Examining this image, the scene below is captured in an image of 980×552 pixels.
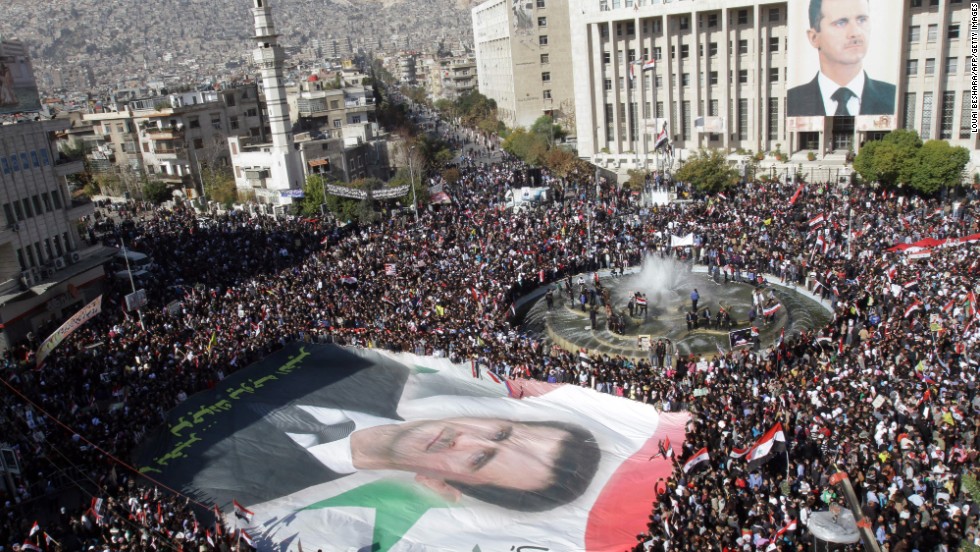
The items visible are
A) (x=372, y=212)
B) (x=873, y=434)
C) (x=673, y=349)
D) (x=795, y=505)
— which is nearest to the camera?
(x=795, y=505)

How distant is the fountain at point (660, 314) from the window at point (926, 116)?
2368cm

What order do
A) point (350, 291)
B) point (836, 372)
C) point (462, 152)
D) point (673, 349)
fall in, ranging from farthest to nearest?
point (462, 152) → point (350, 291) → point (673, 349) → point (836, 372)

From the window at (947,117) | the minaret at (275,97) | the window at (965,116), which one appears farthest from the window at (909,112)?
the minaret at (275,97)

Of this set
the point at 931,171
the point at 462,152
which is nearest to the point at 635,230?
the point at 931,171

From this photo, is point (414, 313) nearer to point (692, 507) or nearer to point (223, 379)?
point (223, 379)

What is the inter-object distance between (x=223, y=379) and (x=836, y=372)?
21180 millimetres

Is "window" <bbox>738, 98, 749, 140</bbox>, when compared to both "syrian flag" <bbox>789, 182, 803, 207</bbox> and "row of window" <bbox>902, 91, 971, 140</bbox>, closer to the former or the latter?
"row of window" <bbox>902, 91, 971, 140</bbox>

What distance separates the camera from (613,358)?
2705 cm

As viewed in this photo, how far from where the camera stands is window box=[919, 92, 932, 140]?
48688 mm

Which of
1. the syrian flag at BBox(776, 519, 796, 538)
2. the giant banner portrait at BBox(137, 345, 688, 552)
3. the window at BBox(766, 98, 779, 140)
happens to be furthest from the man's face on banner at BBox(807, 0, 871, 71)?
the syrian flag at BBox(776, 519, 796, 538)

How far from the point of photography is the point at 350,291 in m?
35.5

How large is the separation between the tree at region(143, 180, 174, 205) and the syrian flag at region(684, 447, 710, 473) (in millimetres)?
63050

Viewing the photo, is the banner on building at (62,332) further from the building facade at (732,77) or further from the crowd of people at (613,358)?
the building facade at (732,77)

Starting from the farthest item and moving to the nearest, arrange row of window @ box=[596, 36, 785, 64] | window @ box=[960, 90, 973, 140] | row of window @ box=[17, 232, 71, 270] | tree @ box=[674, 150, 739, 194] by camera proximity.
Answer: row of window @ box=[596, 36, 785, 64] → tree @ box=[674, 150, 739, 194] → window @ box=[960, 90, 973, 140] → row of window @ box=[17, 232, 71, 270]
